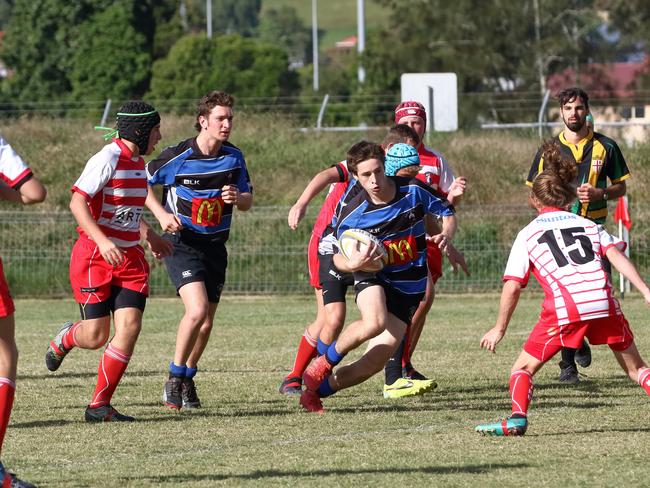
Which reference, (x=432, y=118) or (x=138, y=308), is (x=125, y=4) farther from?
(x=138, y=308)

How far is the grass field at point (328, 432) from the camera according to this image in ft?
21.0

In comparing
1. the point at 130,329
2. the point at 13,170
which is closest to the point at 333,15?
the point at 130,329

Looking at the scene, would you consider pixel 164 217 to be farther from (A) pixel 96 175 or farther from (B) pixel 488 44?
(B) pixel 488 44

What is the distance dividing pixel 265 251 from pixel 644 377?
12.7 meters

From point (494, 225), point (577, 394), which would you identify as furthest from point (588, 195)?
point (494, 225)

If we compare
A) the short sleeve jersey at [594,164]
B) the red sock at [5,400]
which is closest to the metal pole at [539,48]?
the short sleeve jersey at [594,164]

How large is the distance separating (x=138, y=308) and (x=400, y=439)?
1.90m

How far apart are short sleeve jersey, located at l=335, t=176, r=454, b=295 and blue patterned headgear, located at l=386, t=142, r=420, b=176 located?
1.56 ft

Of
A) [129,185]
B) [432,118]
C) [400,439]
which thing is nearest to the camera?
[400,439]

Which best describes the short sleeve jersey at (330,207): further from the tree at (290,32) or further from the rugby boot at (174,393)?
the tree at (290,32)

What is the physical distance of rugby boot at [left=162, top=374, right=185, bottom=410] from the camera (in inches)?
342

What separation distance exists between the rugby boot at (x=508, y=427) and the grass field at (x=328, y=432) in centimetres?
7

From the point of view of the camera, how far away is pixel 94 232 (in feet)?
25.1

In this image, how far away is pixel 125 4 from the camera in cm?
5216
